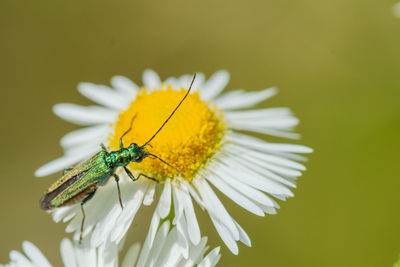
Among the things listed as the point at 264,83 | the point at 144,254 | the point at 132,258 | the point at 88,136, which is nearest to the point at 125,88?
the point at 88,136

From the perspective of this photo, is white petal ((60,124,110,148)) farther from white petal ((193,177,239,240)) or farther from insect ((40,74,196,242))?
white petal ((193,177,239,240))

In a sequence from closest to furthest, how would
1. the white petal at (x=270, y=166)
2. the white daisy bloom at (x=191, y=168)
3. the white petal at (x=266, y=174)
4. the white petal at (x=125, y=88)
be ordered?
the white daisy bloom at (x=191, y=168)
the white petal at (x=266, y=174)
the white petal at (x=270, y=166)
the white petal at (x=125, y=88)

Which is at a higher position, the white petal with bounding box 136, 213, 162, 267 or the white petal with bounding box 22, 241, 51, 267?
the white petal with bounding box 22, 241, 51, 267

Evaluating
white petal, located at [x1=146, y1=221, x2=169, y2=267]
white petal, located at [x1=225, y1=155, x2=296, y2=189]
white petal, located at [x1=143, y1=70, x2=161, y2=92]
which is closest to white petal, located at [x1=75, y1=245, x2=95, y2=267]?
white petal, located at [x1=146, y1=221, x2=169, y2=267]

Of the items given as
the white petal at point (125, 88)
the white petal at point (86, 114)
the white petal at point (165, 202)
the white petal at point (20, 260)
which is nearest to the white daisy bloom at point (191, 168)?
the white petal at point (165, 202)

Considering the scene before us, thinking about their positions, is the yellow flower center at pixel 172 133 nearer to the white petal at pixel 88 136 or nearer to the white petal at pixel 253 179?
the white petal at pixel 253 179

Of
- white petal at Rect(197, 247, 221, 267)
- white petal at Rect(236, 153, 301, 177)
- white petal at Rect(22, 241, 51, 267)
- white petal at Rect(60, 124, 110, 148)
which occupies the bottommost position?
white petal at Rect(197, 247, 221, 267)

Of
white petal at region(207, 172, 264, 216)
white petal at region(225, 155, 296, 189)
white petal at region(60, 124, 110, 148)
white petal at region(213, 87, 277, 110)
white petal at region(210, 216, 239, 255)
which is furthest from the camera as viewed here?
white petal at region(213, 87, 277, 110)
